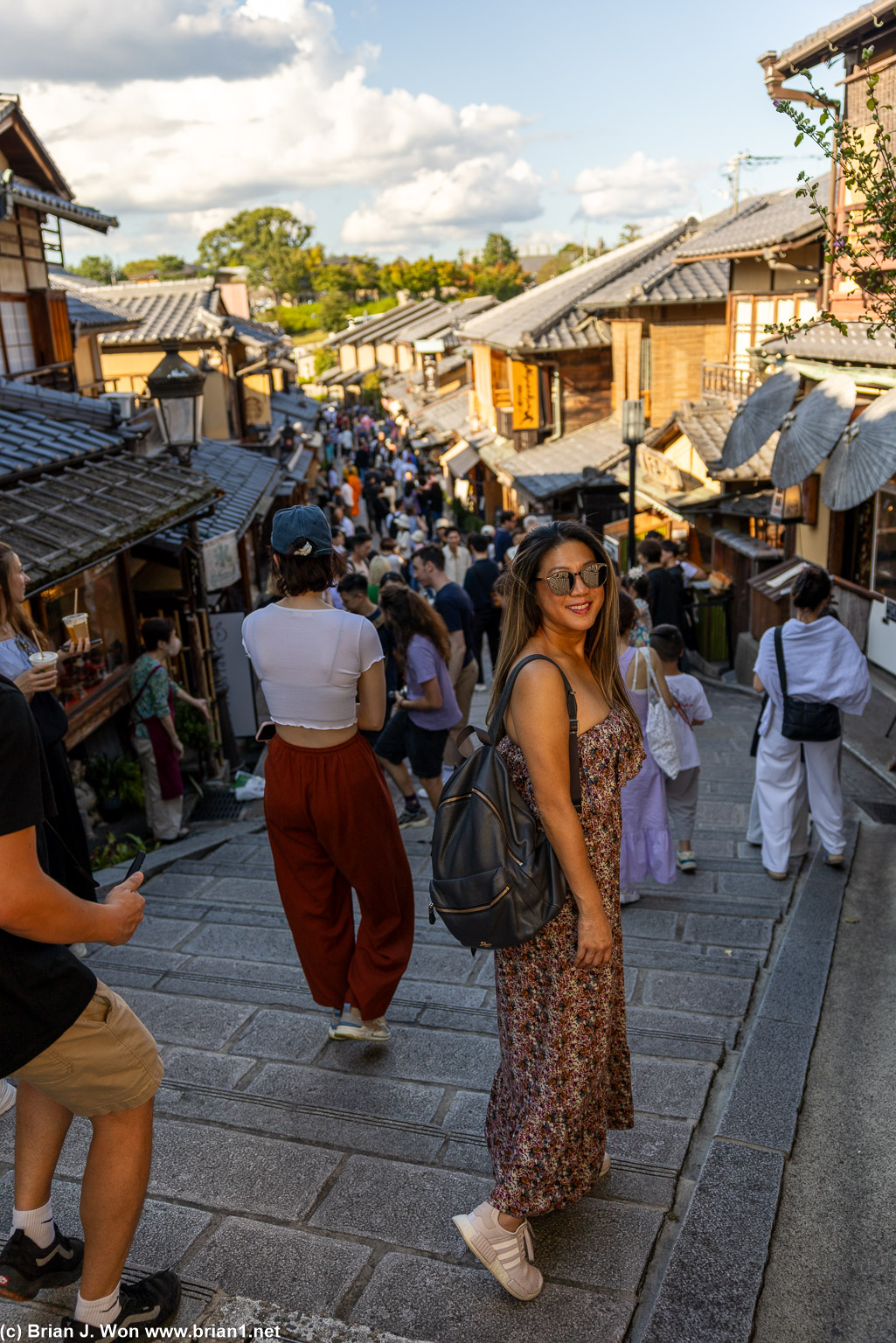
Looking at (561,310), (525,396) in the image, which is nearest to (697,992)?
(561,310)

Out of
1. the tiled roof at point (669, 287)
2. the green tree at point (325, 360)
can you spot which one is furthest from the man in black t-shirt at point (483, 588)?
the green tree at point (325, 360)

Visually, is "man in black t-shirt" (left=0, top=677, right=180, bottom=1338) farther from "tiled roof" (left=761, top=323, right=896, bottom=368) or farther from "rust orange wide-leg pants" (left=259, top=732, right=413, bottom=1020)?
"tiled roof" (left=761, top=323, right=896, bottom=368)

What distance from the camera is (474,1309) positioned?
248 cm

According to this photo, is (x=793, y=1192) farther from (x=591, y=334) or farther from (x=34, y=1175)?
(x=591, y=334)

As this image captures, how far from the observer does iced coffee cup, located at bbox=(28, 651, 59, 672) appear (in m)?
3.97

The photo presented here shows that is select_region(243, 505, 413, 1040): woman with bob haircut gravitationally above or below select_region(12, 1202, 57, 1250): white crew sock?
above

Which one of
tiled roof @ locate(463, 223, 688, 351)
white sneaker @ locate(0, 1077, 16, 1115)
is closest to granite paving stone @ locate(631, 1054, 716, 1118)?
white sneaker @ locate(0, 1077, 16, 1115)

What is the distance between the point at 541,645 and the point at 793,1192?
1.79 m

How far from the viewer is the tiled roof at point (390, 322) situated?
53875 mm

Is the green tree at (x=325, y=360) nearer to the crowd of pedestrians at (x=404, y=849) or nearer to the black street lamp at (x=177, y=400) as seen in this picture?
the black street lamp at (x=177, y=400)

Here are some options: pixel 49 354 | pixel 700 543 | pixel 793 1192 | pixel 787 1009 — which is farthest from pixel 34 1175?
pixel 700 543

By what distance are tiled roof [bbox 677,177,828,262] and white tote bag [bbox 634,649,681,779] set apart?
A: 11057 millimetres

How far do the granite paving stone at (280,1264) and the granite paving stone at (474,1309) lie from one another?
0.08m

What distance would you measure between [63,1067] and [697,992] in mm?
2628
